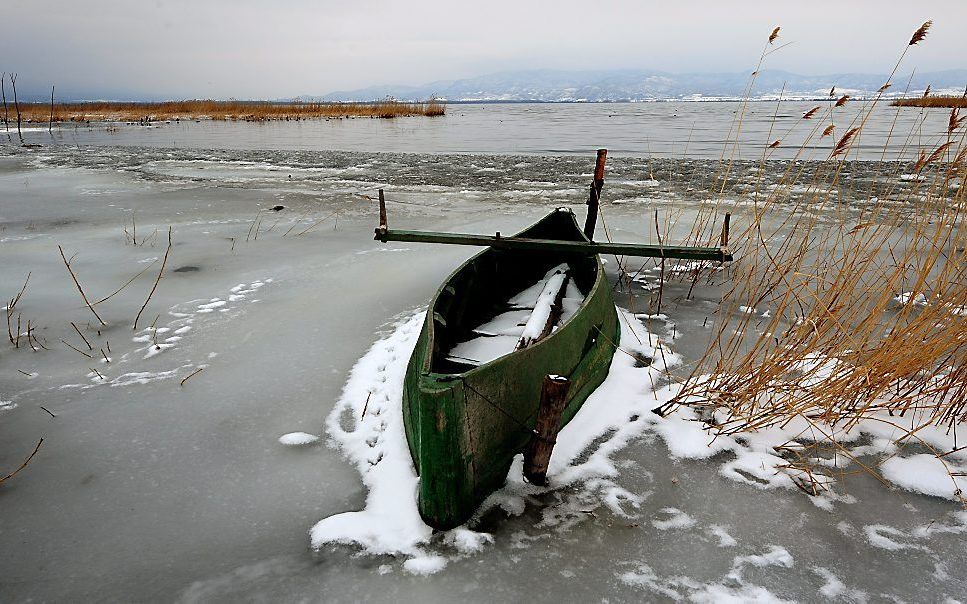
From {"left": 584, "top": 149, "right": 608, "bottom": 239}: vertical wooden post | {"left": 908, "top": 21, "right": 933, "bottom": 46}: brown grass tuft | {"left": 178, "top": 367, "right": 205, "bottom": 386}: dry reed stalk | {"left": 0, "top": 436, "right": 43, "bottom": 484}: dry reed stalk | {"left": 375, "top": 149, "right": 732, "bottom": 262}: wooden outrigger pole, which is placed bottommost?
{"left": 0, "top": 436, "right": 43, "bottom": 484}: dry reed stalk

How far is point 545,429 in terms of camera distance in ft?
7.86

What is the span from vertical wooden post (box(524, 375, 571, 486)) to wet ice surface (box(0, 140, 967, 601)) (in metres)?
0.12

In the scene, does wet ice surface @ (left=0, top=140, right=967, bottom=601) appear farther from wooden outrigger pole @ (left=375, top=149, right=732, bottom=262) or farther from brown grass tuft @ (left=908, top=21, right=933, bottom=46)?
brown grass tuft @ (left=908, top=21, right=933, bottom=46)

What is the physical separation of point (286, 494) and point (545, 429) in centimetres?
127

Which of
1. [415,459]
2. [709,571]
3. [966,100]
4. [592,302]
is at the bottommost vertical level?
[709,571]

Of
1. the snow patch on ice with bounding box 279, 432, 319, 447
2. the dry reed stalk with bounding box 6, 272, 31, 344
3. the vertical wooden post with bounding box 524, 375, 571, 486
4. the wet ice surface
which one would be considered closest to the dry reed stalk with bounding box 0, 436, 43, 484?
the wet ice surface

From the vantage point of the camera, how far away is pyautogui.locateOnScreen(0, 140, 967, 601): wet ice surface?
2.10m

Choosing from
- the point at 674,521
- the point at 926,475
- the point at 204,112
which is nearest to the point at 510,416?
the point at 674,521

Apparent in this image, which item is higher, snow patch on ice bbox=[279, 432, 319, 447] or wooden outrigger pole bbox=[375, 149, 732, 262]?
wooden outrigger pole bbox=[375, 149, 732, 262]

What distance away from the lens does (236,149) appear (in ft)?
55.4

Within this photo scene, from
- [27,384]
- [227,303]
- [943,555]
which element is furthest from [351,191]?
[943,555]

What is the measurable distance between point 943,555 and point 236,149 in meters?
18.5

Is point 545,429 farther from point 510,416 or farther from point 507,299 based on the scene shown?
point 507,299

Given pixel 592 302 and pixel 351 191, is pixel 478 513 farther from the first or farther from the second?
pixel 351 191
